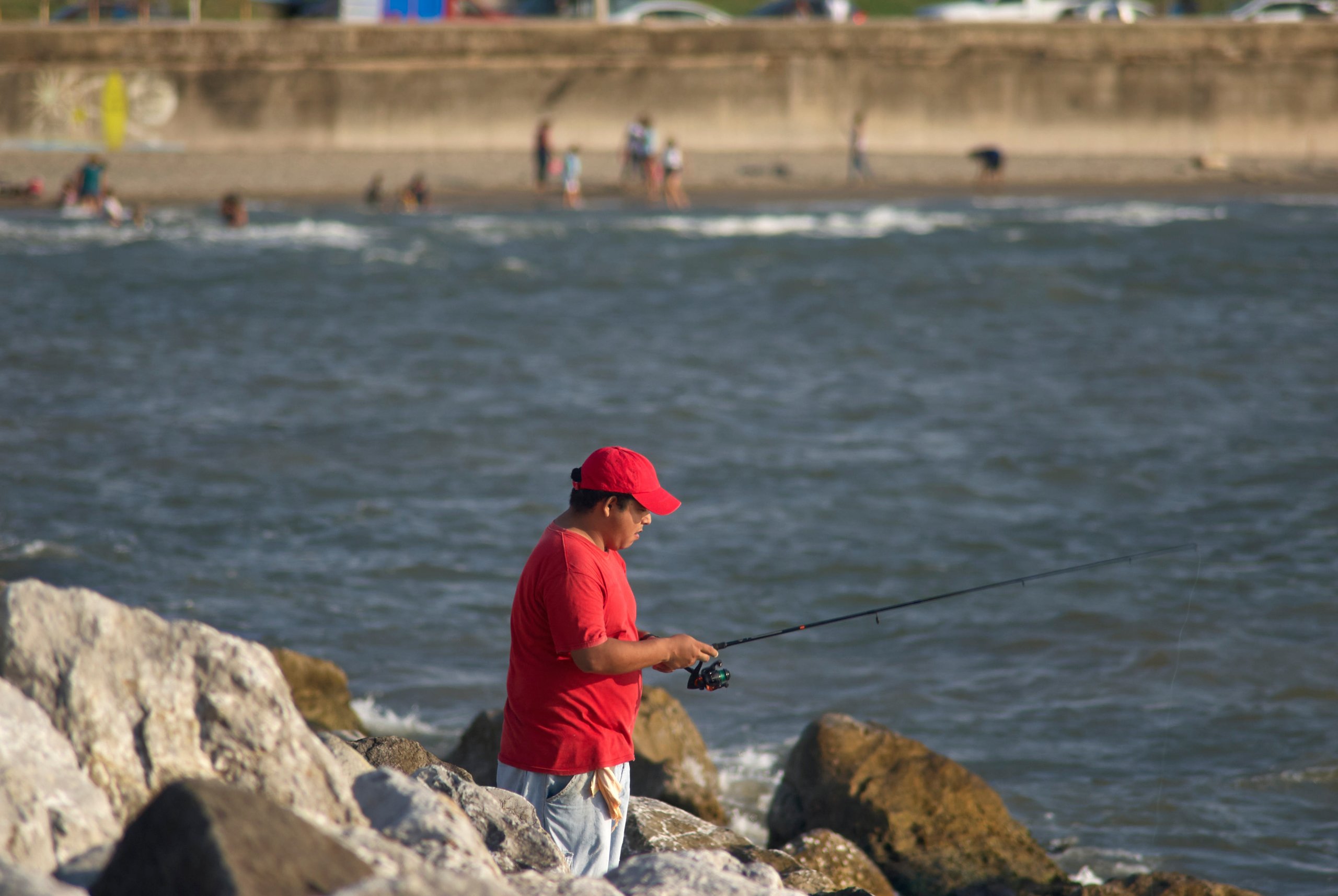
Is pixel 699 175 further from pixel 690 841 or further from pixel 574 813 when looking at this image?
pixel 574 813

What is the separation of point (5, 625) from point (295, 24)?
29117mm

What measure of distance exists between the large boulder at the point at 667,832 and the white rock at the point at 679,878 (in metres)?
1.15

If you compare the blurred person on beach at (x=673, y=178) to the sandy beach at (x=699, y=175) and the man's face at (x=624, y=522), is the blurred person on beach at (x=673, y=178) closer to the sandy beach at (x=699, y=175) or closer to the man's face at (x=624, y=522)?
the sandy beach at (x=699, y=175)

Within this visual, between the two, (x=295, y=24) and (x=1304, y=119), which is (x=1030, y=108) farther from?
(x=295, y=24)

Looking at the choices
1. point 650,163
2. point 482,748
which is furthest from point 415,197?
point 482,748

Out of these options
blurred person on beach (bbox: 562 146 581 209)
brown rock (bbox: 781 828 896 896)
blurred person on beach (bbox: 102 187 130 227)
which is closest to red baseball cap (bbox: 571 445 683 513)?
brown rock (bbox: 781 828 896 896)

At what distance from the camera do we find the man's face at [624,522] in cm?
371

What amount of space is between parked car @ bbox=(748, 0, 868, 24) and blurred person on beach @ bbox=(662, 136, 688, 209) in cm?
626

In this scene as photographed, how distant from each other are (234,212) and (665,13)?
495 inches

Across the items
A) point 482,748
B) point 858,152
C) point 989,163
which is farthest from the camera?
point 989,163

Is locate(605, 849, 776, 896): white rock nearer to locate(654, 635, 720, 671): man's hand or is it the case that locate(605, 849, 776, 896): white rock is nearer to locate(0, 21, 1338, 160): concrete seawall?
locate(654, 635, 720, 671): man's hand

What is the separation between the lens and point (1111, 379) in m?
15.9

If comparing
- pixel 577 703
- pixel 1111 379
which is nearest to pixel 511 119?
pixel 1111 379

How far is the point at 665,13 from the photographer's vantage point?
32.8 metres
